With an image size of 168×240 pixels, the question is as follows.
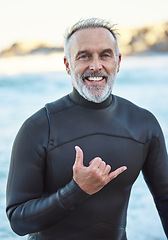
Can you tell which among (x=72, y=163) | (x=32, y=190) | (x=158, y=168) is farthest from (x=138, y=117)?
(x=32, y=190)

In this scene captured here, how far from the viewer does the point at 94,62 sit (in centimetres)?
136

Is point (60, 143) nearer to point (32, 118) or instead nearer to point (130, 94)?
point (32, 118)

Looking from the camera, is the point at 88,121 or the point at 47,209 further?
the point at 88,121

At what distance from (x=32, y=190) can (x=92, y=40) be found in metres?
0.56

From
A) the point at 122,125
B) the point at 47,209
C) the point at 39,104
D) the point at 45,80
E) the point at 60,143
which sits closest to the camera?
the point at 47,209

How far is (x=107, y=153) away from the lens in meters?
1.42

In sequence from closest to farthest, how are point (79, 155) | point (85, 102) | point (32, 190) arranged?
point (79, 155) < point (32, 190) < point (85, 102)

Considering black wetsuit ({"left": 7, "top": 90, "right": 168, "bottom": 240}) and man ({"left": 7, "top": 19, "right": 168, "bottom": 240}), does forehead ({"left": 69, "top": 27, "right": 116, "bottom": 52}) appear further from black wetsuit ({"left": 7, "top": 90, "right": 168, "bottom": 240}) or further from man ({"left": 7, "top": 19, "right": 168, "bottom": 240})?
black wetsuit ({"left": 7, "top": 90, "right": 168, "bottom": 240})

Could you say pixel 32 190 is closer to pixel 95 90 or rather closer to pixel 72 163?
pixel 72 163

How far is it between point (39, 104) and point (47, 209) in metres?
13.6

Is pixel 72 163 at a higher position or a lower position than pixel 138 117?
lower

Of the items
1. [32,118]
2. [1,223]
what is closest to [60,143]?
[32,118]

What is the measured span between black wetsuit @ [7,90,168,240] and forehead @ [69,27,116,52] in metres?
0.19

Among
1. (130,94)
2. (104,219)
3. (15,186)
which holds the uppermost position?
(130,94)
